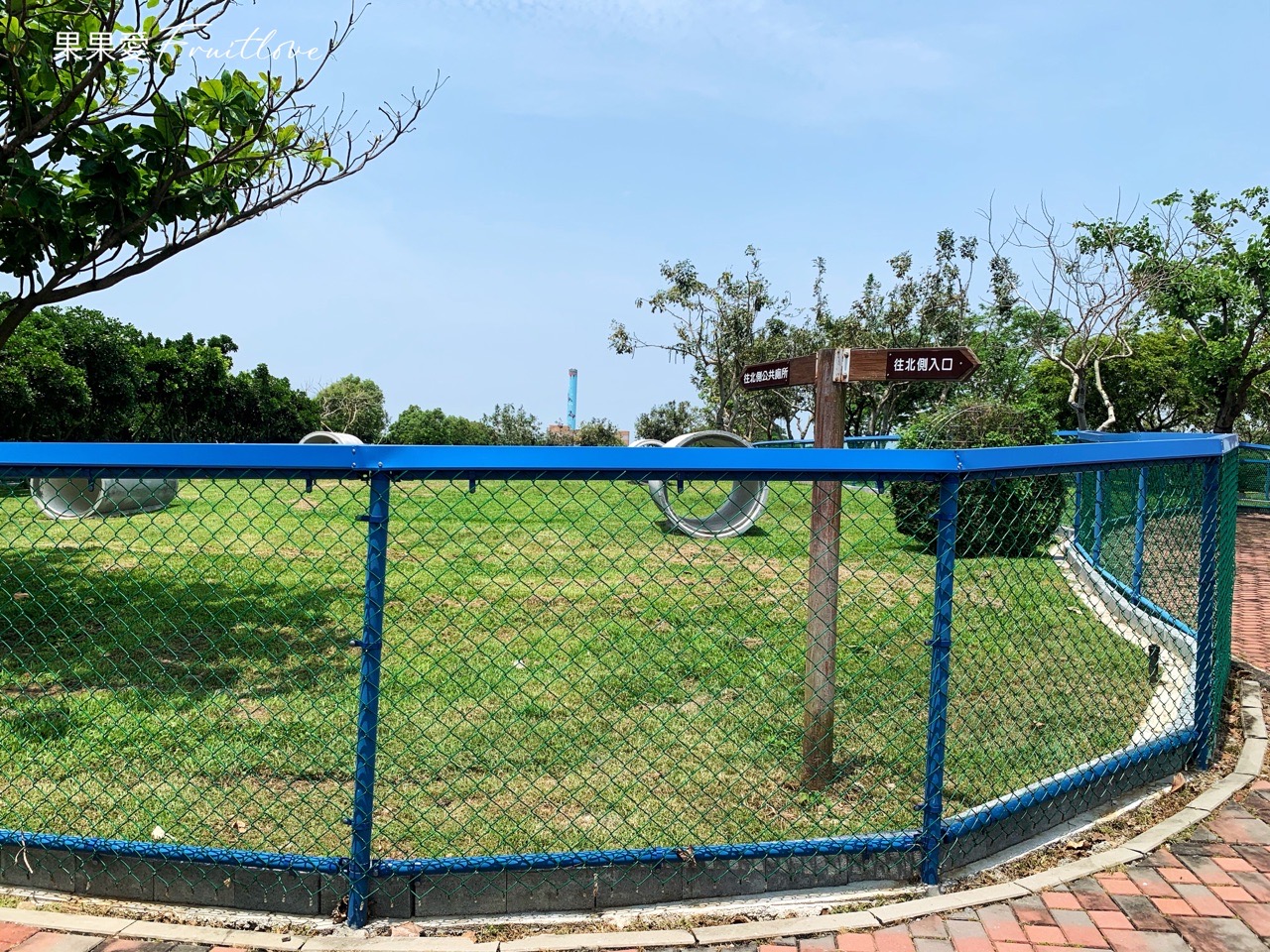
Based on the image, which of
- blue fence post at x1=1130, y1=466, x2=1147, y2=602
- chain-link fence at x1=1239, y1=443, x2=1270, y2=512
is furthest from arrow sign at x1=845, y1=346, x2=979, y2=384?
chain-link fence at x1=1239, y1=443, x2=1270, y2=512

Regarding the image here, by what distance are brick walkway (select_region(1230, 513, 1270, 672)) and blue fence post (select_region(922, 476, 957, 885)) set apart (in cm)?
380

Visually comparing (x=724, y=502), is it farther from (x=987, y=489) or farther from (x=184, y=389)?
(x=184, y=389)

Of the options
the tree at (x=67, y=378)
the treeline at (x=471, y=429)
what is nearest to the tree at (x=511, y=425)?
the treeline at (x=471, y=429)

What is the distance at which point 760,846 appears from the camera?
2.76 meters

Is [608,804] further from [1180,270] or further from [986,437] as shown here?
[1180,270]

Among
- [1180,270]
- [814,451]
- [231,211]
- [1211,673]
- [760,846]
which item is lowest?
[760,846]

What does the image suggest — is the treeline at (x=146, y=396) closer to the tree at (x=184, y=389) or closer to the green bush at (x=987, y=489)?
the tree at (x=184, y=389)

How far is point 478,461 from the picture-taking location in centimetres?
248

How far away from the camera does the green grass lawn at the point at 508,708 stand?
132 inches

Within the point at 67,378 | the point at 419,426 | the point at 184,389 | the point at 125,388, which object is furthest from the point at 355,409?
the point at 67,378

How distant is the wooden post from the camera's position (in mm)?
3527

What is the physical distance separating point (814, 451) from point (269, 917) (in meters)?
2.02

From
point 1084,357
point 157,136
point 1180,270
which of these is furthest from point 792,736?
point 1180,270

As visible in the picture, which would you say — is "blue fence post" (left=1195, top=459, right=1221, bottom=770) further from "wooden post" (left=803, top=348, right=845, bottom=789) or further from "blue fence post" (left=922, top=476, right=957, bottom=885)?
"blue fence post" (left=922, top=476, right=957, bottom=885)
